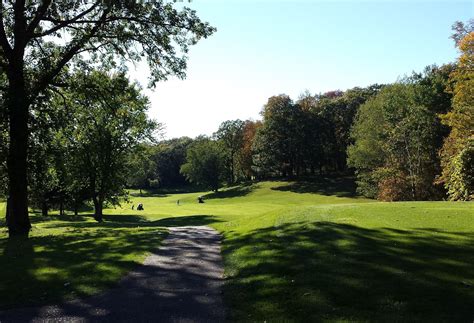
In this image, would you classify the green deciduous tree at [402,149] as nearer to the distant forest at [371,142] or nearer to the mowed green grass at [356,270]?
the distant forest at [371,142]

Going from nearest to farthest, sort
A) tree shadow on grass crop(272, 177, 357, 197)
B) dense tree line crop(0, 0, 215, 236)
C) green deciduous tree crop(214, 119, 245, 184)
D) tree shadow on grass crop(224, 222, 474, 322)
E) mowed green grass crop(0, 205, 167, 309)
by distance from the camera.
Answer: tree shadow on grass crop(224, 222, 474, 322) → mowed green grass crop(0, 205, 167, 309) → dense tree line crop(0, 0, 215, 236) → tree shadow on grass crop(272, 177, 357, 197) → green deciduous tree crop(214, 119, 245, 184)

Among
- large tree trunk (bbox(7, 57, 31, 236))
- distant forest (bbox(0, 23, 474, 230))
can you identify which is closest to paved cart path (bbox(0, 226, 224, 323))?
large tree trunk (bbox(7, 57, 31, 236))

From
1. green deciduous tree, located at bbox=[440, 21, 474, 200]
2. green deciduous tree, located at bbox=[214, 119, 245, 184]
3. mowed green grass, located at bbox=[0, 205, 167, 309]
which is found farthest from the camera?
green deciduous tree, located at bbox=[214, 119, 245, 184]

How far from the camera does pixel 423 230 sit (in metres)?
13.2

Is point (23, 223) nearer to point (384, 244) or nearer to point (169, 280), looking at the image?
point (169, 280)

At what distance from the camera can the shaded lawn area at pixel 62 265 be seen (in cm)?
879

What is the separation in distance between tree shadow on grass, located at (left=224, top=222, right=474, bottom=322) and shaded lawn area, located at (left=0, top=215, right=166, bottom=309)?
3227 mm

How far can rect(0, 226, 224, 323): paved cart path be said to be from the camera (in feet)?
23.8

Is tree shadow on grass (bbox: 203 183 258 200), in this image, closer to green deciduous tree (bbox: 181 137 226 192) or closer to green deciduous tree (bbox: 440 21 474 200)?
green deciduous tree (bbox: 181 137 226 192)

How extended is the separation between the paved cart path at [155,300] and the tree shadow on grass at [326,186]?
60008 mm

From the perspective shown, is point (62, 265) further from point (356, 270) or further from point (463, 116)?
point (463, 116)

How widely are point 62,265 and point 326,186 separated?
2664 inches

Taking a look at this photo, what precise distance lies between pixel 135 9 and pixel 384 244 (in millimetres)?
15451

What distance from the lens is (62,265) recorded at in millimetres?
11312
